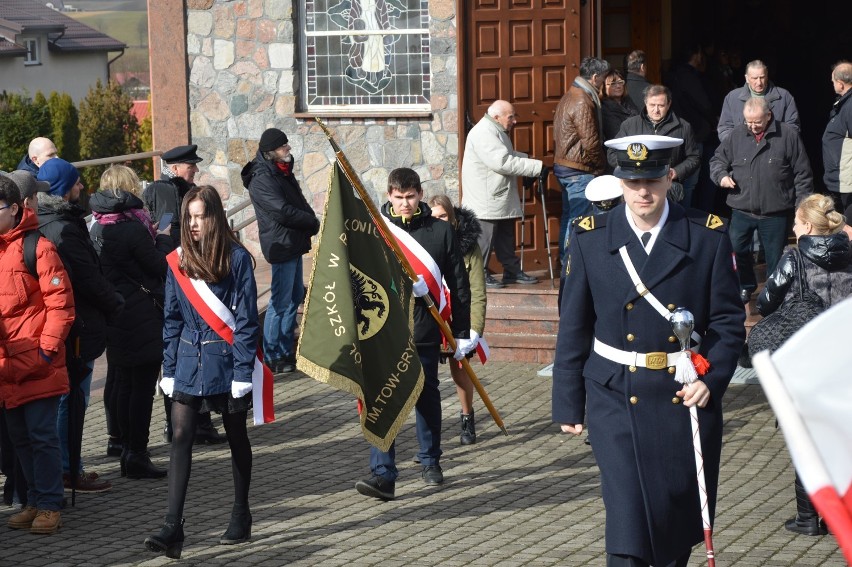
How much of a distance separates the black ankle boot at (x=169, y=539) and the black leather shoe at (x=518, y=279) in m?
5.94

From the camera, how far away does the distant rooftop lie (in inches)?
2477

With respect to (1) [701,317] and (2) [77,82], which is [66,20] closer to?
(2) [77,82]

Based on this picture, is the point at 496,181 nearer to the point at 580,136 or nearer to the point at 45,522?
the point at 580,136

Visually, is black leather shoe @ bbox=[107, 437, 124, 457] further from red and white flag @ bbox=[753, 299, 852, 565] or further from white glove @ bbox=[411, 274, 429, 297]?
red and white flag @ bbox=[753, 299, 852, 565]

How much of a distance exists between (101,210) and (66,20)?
66.4 metres

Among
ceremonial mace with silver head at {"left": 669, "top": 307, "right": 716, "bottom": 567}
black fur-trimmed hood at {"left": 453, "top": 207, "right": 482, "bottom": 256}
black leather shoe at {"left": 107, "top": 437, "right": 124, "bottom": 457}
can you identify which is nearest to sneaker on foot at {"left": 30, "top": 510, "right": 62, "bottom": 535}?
black leather shoe at {"left": 107, "top": 437, "right": 124, "bottom": 457}

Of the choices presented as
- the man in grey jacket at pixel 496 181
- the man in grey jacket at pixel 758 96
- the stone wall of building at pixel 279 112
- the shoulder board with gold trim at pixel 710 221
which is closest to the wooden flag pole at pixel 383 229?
the shoulder board with gold trim at pixel 710 221

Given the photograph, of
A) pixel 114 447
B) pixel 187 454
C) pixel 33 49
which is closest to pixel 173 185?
pixel 114 447

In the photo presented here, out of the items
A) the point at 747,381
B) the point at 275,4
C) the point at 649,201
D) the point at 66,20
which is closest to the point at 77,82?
the point at 66,20

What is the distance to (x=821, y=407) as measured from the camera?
3.05 meters

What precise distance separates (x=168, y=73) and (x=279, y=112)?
123 centimetres

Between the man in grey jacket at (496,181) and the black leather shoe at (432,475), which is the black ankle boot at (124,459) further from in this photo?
the man in grey jacket at (496,181)

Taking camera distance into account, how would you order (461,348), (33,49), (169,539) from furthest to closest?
(33,49)
(461,348)
(169,539)

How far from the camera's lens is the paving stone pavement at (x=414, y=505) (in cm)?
709
